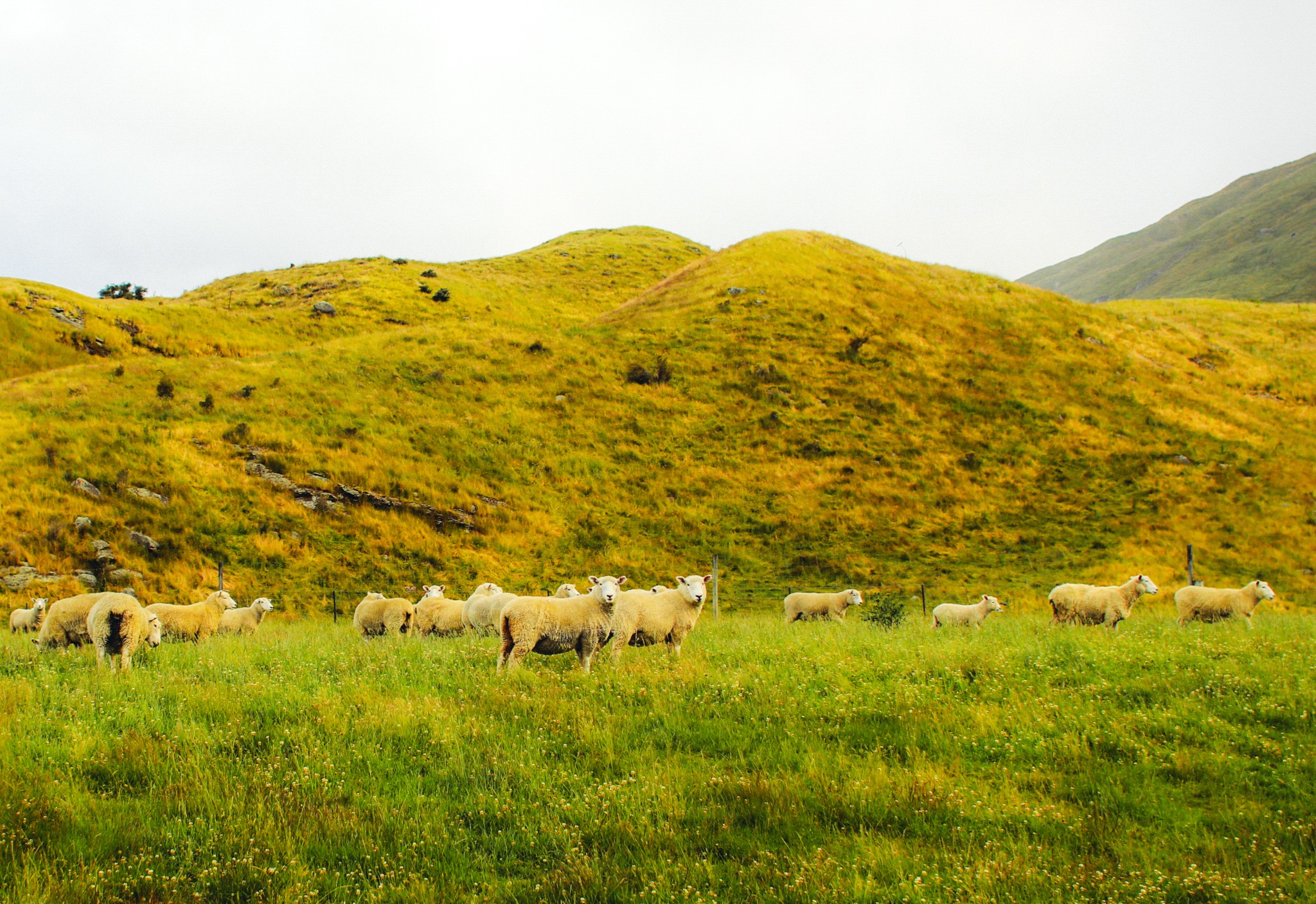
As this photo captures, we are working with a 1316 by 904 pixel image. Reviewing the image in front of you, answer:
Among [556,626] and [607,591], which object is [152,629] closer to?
[556,626]

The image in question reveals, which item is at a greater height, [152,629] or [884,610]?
[152,629]

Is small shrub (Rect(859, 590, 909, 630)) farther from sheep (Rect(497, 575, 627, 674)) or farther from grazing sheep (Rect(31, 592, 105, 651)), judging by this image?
grazing sheep (Rect(31, 592, 105, 651))

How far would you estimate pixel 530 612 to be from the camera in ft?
36.4

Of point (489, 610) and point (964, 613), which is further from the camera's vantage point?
point (964, 613)

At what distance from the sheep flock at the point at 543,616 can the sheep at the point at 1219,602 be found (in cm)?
2

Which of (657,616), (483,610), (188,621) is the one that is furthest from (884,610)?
(188,621)

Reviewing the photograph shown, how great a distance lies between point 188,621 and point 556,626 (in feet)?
31.5

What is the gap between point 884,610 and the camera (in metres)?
20.4

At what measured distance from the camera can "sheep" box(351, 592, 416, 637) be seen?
16.8 metres

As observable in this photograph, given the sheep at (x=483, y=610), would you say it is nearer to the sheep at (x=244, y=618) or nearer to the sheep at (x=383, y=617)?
the sheep at (x=383, y=617)

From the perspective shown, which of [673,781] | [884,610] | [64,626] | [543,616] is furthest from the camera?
[884,610]

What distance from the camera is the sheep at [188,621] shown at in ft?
50.2

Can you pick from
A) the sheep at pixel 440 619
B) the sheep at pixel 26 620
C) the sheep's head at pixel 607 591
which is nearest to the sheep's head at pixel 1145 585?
the sheep's head at pixel 607 591

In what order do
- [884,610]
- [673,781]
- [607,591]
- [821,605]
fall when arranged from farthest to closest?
[821,605] → [884,610] → [607,591] → [673,781]
